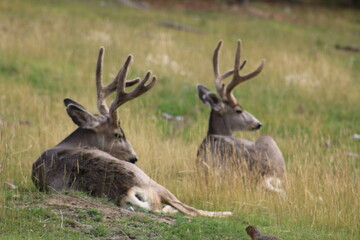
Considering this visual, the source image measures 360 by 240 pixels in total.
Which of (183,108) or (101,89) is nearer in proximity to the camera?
(101,89)

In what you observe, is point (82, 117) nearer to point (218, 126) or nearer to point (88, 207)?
point (88, 207)

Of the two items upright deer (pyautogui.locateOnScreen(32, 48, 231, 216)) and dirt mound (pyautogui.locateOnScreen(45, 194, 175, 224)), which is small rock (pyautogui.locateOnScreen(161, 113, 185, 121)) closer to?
upright deer (pyautogui.locateOnScreen(32, 48, 231, 216))

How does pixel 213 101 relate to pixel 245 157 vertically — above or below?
above

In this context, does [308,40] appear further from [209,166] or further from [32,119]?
[209,166]

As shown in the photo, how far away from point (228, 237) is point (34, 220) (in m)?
1.77

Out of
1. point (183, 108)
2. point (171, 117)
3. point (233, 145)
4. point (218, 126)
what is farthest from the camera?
point (183, 108)

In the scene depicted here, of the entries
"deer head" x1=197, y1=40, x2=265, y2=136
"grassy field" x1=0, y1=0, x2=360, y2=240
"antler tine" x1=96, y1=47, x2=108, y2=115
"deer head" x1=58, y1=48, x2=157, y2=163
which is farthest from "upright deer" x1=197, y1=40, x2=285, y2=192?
"antler tine" x1=96, y1=47, x2=108, y2=115

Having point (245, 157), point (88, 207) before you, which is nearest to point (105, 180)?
point (88, 207)

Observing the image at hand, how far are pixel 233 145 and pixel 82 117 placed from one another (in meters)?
2.18

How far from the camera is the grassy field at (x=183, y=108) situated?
295 inches

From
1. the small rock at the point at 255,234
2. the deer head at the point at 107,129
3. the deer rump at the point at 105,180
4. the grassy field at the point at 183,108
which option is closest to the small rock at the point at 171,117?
the grassy field at the point at 183,108

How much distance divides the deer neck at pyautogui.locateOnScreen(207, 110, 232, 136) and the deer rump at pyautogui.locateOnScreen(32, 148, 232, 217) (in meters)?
3.44

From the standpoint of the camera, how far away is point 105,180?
25.3 feet

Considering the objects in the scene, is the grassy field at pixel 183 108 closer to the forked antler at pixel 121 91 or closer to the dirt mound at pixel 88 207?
the dirt mound at pixel 88 207
